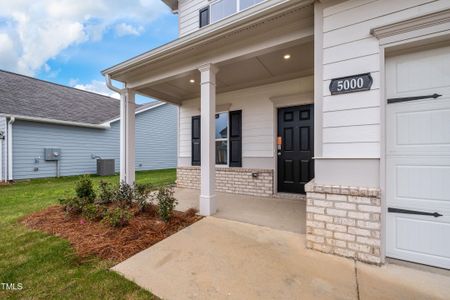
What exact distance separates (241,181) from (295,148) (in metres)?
1.62

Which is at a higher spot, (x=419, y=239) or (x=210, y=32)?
(x=210, y=32)

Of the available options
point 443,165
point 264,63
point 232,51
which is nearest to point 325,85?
point 443,165

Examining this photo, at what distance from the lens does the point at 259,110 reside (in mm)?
5312

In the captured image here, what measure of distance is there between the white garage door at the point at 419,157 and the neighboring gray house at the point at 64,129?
1119 cm

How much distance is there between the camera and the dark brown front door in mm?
4770

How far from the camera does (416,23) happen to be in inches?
80.5

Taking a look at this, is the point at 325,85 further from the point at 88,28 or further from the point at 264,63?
the point at 88,28

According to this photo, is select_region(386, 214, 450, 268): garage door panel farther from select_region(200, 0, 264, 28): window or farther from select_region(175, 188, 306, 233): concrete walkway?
select_region(200, 0, 264, 28): window

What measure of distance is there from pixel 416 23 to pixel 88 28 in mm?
14854

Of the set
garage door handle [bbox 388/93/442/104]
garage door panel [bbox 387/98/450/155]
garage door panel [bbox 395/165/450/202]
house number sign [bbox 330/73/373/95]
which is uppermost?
house number sign [bbox 330/73/373/95]

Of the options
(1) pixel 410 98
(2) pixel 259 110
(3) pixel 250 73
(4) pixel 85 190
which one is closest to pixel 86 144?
(4) pixel 85 190

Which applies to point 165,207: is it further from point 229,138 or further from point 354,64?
point 354,64

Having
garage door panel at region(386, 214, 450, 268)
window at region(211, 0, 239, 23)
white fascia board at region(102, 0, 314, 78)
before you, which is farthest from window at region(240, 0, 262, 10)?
garage door panel at region(386, 214, 450, 268)

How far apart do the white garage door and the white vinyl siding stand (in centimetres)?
257
